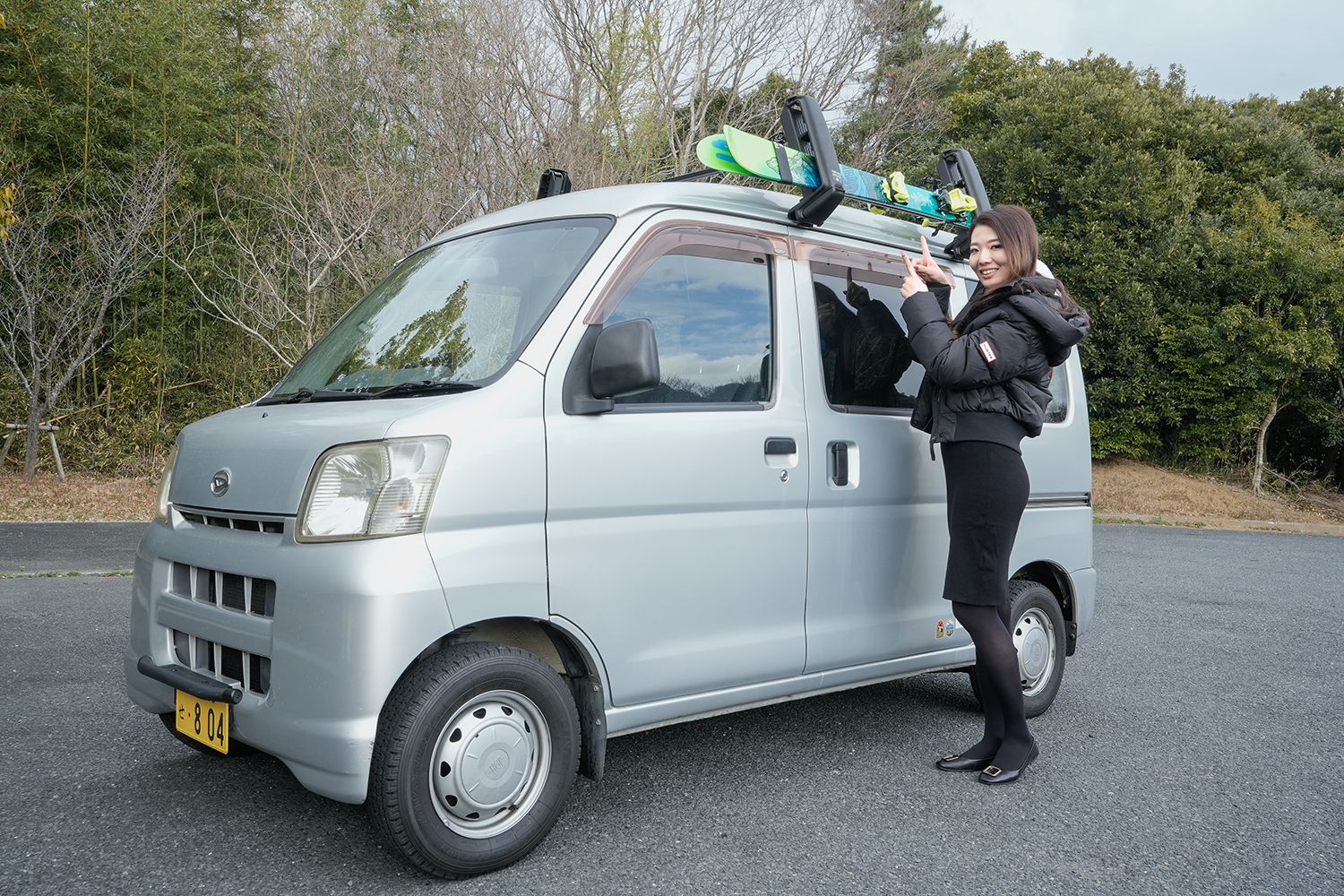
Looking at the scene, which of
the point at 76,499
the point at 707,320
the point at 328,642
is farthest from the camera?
the point at 76,499

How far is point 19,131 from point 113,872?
486 inches

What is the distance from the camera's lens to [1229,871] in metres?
2.88

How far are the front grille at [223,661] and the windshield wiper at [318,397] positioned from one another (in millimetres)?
769

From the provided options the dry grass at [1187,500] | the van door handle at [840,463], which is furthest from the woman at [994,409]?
the dry grass at [1187,500]

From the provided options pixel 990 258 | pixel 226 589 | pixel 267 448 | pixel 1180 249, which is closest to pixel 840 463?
Answer: pixel 990 258

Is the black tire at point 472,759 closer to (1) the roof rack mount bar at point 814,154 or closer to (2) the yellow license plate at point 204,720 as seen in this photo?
(2) the yellow license plate at point 204,720

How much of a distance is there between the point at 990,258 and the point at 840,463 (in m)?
0.96

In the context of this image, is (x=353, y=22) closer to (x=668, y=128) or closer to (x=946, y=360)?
(x=668, y=128)

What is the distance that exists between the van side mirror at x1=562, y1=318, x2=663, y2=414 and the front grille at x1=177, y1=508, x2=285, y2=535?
2.78ft

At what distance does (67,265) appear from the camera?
12.6 meters

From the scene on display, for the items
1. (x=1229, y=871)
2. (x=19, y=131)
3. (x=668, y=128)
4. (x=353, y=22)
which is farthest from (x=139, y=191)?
(x=1229, y=871)

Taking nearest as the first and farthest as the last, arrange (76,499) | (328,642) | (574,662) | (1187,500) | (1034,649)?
(328,642) < (574,662) < (1034,649) < (76,499) < (1187,500)

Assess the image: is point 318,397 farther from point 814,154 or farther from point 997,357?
point 997,357

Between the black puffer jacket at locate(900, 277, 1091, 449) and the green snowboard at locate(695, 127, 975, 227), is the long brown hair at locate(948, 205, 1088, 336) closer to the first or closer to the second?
the black puffer jacket at locate(900, 277, 1091, 449)
